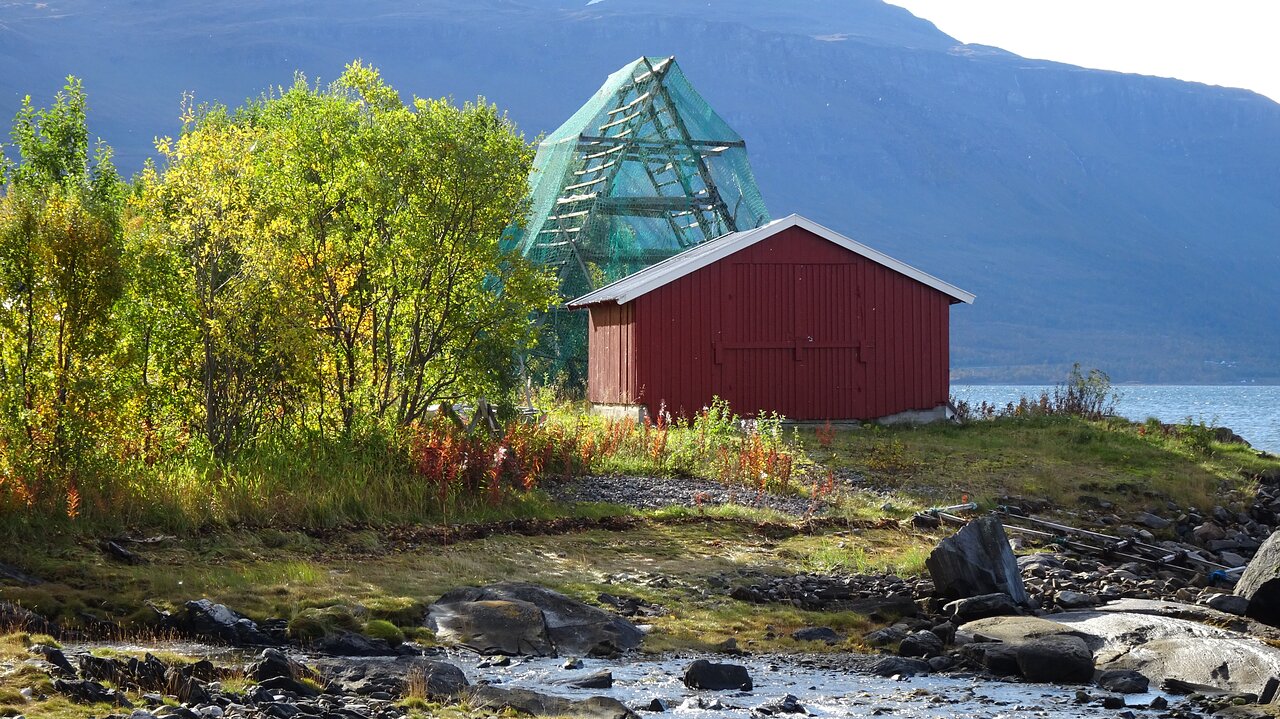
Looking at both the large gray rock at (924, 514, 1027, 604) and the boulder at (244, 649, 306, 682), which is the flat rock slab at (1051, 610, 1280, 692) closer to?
the large gray rock at (924, 514, 1027, 604)

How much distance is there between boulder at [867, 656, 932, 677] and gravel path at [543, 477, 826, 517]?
6596 mm

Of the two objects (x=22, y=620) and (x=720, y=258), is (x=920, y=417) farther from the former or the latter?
(x=22, y=620)

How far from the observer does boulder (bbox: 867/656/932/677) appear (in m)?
11.2

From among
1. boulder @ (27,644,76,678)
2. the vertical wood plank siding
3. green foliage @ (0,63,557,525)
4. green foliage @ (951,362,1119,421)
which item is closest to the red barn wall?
the vertical wood plank siding

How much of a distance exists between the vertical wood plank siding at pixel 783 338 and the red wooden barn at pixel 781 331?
0.07 feet

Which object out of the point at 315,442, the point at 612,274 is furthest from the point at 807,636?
the point at 612,274

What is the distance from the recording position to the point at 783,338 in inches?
1175

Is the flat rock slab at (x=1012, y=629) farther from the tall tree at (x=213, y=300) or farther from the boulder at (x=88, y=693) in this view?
the tall tree at (x=213, y=300)

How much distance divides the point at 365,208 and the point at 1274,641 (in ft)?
42.1

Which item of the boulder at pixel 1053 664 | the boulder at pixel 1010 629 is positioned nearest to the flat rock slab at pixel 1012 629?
the boulder at pixel 1010 629

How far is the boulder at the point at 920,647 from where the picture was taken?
38.5ft

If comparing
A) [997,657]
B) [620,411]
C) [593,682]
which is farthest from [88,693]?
[620,411]

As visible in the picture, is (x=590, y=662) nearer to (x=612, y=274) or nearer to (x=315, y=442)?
(x=315, y=442)

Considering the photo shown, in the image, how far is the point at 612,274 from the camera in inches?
1537
